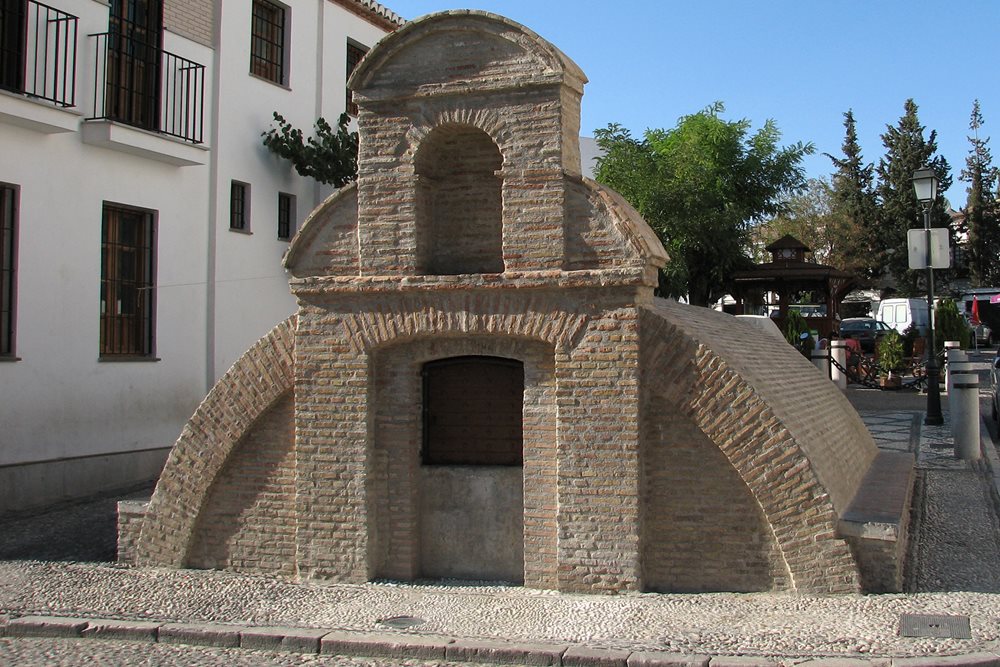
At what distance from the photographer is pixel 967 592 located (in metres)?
7.59

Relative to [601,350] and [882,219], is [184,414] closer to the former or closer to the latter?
[601,350]

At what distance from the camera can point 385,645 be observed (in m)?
6.61

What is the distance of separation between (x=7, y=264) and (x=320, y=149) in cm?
657

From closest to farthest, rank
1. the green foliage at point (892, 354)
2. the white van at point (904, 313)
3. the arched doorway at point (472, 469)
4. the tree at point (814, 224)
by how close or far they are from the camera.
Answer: the arched doorway at point (472, 469) < the green foliage at point (892, 354) < the white van at point (904, 313) < the tree at point (814, 224)

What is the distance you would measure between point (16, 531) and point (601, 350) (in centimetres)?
708

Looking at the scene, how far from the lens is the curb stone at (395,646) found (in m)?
6.09

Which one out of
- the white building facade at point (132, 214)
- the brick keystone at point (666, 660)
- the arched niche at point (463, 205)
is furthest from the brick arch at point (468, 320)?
the white building facade at point (132, 214)

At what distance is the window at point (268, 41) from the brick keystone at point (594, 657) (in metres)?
13.1

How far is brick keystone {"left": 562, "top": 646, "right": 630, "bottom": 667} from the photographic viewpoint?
20.4ft

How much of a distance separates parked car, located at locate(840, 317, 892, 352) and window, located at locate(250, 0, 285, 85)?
2307 cm

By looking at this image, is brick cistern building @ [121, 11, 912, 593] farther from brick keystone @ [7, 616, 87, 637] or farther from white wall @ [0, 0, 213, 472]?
white wall @ [0, 0, 213, 472]

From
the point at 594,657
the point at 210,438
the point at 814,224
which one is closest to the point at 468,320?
the point at 210,438

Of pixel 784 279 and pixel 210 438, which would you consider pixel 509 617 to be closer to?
pixel 210 438

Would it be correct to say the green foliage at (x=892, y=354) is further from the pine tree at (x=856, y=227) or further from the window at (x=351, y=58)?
the pine tree at (x=856, y=227)
